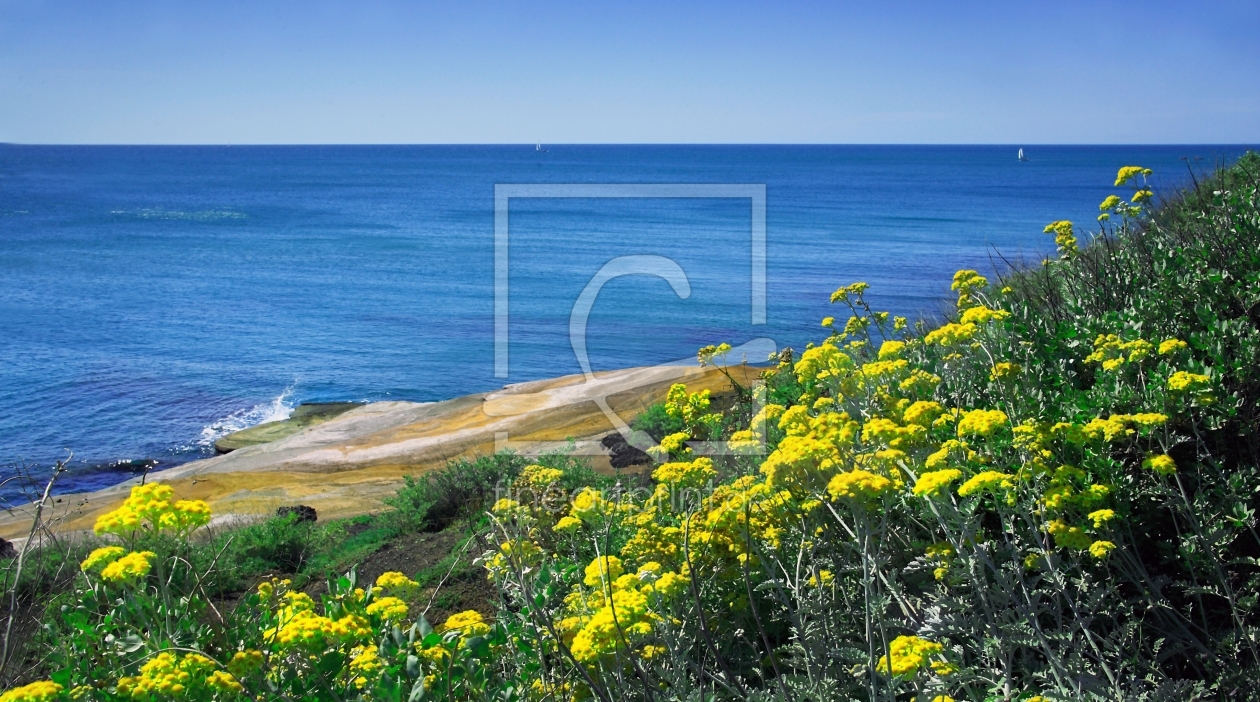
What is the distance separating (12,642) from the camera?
350 cm

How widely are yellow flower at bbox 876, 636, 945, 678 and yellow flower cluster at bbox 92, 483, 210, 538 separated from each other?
91.7 inches

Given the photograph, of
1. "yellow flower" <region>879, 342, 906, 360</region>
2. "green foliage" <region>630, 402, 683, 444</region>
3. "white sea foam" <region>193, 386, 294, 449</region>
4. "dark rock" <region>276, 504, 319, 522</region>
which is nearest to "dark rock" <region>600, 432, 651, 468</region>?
"green foliage" <region>630, 402, 683, 444</region>

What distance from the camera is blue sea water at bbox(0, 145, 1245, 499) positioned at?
62.4 ft

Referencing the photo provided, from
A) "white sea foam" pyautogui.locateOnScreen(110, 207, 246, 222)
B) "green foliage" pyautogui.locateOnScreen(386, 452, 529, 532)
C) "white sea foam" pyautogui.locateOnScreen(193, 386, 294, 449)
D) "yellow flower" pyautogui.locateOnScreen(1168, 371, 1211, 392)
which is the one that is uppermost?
"white sea foam" pyautogui.locateOnScreen(110, 207, 246, 222)

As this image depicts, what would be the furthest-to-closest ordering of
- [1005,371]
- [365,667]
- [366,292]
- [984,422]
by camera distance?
1. [366,292]
2. [1005,371]
3. [984,422]
4. [365,667]

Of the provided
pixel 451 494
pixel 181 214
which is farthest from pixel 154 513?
pixel 181 214

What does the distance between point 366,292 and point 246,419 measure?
47.6ft

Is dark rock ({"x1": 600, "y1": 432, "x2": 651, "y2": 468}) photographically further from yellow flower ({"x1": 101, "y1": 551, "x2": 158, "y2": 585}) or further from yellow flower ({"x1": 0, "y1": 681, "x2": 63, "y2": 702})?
yellow flower ({"x1": 0, "y1": 681, "x2": 63, "y2": 702})

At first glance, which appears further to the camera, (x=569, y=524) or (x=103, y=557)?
(x=569, y=524)

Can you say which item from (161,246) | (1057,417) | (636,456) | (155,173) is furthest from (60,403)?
(155,173)

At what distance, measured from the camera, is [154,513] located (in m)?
3.08

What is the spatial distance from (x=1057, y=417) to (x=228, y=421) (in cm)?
1690

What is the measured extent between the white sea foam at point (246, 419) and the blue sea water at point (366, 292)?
0.21 feet

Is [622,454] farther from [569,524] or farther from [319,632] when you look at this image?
[319,632]
